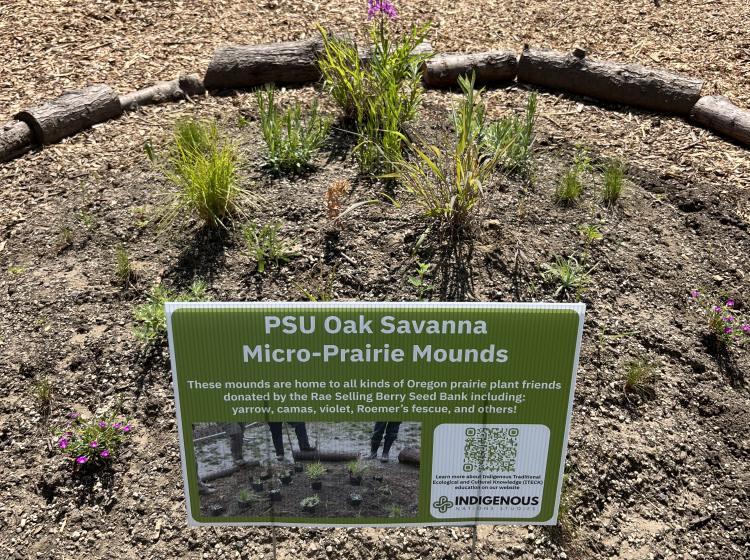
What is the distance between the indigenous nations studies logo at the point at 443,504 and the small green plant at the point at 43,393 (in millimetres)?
1914

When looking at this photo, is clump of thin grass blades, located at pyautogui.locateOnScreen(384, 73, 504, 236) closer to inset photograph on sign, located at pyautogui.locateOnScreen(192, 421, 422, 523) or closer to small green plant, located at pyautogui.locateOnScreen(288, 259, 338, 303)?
small green plant, located at pyautogui.locateOnScreen(288, 259, 338, 303)

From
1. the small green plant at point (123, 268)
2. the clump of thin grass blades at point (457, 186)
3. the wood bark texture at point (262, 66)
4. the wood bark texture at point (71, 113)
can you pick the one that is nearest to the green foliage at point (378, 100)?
the clump of thin grass blades at point (457, 186)

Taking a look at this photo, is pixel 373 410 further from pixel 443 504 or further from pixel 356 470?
pixel 443 504

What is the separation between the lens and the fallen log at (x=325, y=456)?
2111 millimetres

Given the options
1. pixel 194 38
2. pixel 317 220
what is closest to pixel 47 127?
pixel 194 38

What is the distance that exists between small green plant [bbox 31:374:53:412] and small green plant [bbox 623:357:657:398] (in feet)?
8.83

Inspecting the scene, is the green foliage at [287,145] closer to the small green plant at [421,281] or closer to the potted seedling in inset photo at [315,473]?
the small green plant at [421,281]

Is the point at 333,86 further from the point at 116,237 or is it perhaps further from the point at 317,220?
the point at 116,237

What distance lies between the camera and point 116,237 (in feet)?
12.4

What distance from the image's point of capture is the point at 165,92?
503 cm

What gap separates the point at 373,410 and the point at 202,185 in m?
1.90

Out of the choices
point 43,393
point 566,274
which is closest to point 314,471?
point 43,393

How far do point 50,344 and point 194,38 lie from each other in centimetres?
346

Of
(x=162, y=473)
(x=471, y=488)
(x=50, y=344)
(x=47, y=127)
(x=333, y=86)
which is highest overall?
(x=333, y=86)
